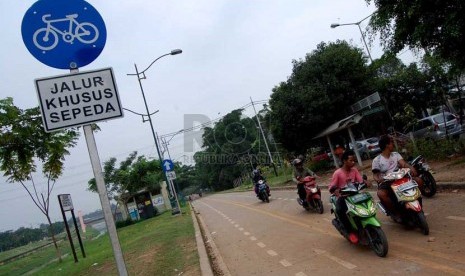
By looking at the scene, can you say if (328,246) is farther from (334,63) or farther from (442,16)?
(334,63)

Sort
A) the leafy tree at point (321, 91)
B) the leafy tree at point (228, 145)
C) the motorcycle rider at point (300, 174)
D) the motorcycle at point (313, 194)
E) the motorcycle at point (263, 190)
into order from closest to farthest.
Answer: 1. the motorcycle at point (313, 194)
2. the motorcycle rider at point (300, 174)
3. the motorcycle at point (263, 190)
4. the leafy tree at point (321, 91)
5. the leafy tree at point (228, 145)

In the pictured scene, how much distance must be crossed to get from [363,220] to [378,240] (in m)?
0.37

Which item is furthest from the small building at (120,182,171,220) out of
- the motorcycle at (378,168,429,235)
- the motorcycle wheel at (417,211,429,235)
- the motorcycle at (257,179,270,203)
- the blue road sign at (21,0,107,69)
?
the blue road sign at (21,0,107,69)

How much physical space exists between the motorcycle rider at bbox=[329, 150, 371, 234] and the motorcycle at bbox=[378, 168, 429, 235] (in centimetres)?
49

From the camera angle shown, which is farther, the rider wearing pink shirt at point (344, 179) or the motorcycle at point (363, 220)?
the rider wearing pink shirt at point (344, 179)

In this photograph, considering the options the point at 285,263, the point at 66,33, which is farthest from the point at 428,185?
the point at 66,33

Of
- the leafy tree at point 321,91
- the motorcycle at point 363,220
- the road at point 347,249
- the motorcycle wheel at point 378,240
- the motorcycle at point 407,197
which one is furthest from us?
the leafy tree at point 321,91

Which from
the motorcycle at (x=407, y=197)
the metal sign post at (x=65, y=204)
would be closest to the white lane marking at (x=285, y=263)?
the motorcycle at (x=407, y=197)

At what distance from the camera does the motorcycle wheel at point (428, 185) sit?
9.64 m

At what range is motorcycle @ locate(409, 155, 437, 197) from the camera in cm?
948

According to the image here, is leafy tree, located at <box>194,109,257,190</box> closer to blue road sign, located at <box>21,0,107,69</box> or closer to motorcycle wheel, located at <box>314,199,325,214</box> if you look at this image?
motorcycle wheel, located at <box>314,199,325,214</box>

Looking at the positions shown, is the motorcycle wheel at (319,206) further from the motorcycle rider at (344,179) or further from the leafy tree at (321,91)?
the leafy tree at (321,91)

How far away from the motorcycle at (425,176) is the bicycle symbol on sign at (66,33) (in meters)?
7.88

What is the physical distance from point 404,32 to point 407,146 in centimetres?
899
